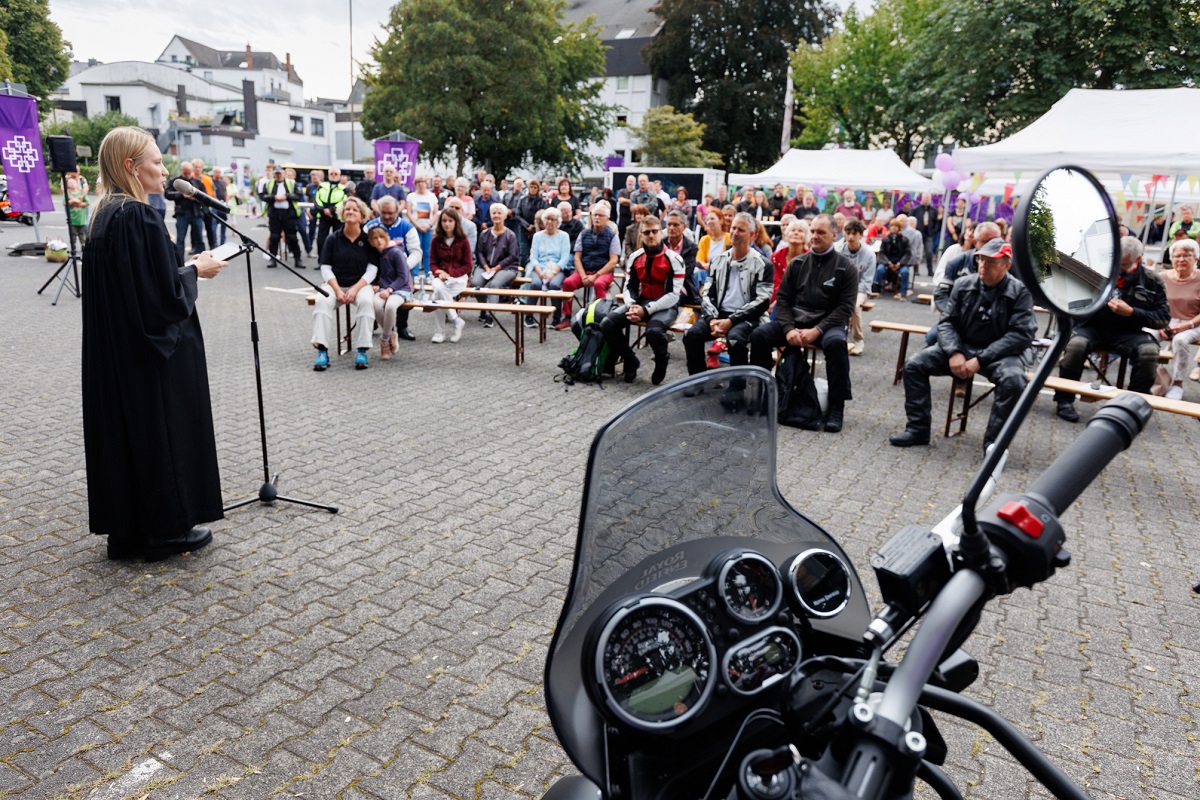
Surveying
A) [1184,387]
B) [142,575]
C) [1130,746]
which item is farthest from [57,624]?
[1184,387]

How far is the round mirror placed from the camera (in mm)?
1285

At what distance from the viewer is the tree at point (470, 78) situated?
38375 millimetres

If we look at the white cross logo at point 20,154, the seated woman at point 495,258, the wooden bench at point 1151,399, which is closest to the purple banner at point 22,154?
the white cross logo at point 20,154

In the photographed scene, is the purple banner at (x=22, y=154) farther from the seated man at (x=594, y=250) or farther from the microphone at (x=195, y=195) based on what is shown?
the microphone at (x=195, y=195)

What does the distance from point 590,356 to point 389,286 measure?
2954 millimetres

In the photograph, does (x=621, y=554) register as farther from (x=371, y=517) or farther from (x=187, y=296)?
(x=371, y=517)

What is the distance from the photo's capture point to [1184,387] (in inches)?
380

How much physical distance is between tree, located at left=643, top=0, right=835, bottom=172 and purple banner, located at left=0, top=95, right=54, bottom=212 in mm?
42687

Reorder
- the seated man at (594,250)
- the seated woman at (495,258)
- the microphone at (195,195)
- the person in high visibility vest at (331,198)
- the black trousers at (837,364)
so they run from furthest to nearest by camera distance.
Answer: the person in high visibility vest at (331,198) < the seated woman at (495,258) < the seated man at (594,250) < the black trousers at (837,364) < the microphone at (195,195)

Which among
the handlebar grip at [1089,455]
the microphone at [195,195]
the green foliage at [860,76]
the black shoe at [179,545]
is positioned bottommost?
the black shoe at [179,545]

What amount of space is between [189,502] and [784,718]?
12.4ft

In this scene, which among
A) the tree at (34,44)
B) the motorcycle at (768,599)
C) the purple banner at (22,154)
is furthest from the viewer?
the tree at (34,44)

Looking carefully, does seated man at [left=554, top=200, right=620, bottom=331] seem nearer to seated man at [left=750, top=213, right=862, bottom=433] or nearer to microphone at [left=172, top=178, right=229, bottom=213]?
seated man at [left=750, top=213, right=862, bottom=433]

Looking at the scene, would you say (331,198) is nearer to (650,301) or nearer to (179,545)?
(650,301)
